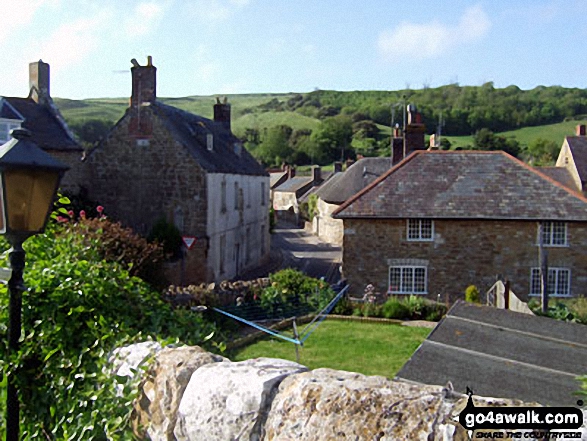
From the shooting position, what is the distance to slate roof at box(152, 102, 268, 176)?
25.6 metres

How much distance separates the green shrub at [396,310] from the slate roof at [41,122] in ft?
56.4

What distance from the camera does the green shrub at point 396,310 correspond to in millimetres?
19312

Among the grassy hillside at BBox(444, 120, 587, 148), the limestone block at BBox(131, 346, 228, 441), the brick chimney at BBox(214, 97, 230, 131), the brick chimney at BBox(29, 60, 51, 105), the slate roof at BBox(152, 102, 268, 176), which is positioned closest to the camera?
the limestone block at BBox(131, 346, 228, 441)

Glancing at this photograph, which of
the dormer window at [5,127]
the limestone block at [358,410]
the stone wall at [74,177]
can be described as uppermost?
the dormer window at [5,127]

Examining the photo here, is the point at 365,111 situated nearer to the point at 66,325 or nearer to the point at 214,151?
the point at 214,151

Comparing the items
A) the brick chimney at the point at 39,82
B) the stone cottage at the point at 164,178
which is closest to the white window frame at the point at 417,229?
the stone cottage at the point at 164,178

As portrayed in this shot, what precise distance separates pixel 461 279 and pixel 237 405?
66.3 feet

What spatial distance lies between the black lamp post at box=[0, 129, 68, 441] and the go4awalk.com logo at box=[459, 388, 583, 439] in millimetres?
2835

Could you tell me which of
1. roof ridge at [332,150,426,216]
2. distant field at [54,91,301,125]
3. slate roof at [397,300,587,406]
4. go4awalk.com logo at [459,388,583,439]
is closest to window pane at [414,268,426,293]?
roof ridge at [332,150,426,216]

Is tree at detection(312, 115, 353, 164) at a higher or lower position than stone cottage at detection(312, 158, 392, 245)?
higher

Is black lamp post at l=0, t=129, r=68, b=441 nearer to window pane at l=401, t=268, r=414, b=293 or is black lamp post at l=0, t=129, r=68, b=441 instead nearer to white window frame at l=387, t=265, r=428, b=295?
white window frame at l=387, t=265, r=428, b=295

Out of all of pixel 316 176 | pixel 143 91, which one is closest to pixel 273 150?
pixel 316 176

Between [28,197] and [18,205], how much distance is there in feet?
0.27

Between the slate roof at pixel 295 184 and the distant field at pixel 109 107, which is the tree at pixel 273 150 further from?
the distant field at pixel 109 107
